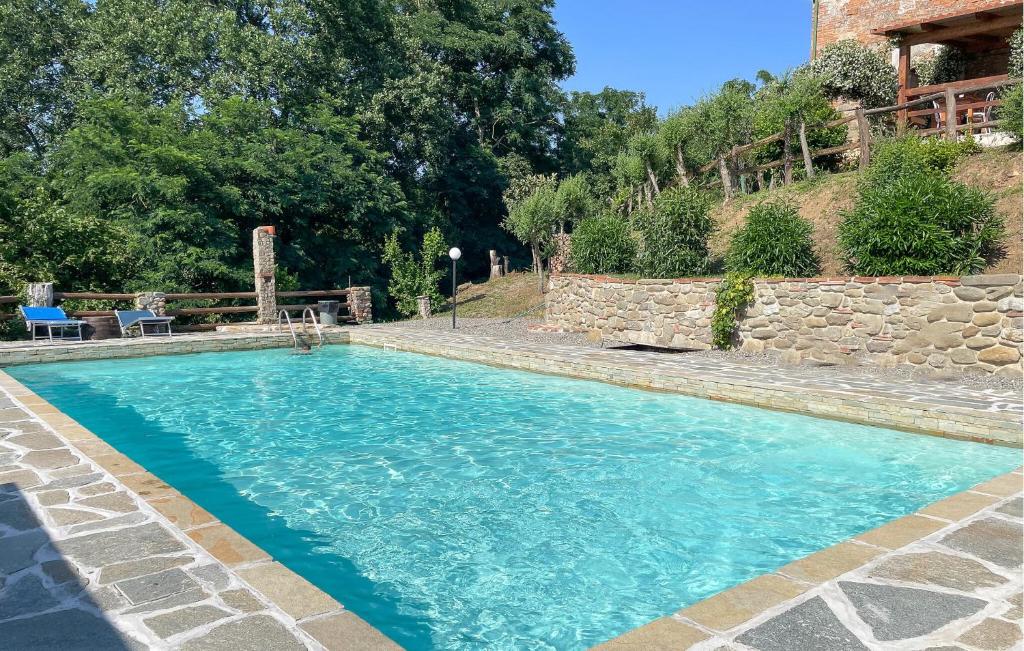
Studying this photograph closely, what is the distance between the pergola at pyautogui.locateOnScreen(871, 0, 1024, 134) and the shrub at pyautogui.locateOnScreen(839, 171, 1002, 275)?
5929 millimetres

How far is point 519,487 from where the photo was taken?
5.88 m

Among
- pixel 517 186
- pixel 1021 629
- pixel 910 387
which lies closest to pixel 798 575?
pixel 1021 629

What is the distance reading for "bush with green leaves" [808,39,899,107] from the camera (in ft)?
62.5

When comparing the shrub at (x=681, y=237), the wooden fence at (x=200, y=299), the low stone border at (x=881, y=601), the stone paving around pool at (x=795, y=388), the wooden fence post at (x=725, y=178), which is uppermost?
the wooden fence post at (x=725, y=178)

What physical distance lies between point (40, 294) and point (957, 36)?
21.3 metres

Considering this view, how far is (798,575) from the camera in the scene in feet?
11.2

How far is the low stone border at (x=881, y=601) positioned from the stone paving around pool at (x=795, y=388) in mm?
3087

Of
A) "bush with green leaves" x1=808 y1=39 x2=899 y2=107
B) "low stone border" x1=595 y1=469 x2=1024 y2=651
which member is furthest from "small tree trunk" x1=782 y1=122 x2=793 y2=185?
"low stone border" x1=595 y1=469 x2=1024 y2=651

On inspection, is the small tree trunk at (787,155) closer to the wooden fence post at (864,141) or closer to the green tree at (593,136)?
the wooden fence post at (864,141)

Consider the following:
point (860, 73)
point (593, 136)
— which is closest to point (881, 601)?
point (860, 73)

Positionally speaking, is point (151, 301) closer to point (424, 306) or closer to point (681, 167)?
point (424, 306)

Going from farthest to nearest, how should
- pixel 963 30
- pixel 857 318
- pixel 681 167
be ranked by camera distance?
pixel 681 167 < pixel 963 30 < pixel 857 318

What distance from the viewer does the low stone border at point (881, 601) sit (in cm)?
279

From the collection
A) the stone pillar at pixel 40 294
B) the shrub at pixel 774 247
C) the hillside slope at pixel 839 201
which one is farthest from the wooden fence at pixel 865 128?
the stone pillar at pixel 40 294
